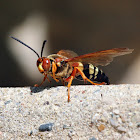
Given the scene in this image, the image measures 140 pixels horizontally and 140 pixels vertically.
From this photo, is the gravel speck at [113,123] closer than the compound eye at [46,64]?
Yes

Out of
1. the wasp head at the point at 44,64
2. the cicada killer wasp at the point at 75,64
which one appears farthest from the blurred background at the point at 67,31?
the wasp head at the point at 44,64

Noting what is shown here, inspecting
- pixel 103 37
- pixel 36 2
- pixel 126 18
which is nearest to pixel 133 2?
pixel 126 18

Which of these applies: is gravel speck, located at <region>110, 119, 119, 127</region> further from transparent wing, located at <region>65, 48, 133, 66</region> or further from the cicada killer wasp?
transparent wing, located at <region>65, 48, 133, 66</region>

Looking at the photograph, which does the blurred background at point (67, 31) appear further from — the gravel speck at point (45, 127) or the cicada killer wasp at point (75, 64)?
the gravel speck at point (45, 127)

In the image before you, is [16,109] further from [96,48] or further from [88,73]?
[96,48]

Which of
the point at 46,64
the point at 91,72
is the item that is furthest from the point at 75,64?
the point at 46,64

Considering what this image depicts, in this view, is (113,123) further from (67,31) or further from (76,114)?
(67,31)

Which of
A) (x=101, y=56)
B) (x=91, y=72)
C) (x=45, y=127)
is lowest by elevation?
(x=45, y=127)
